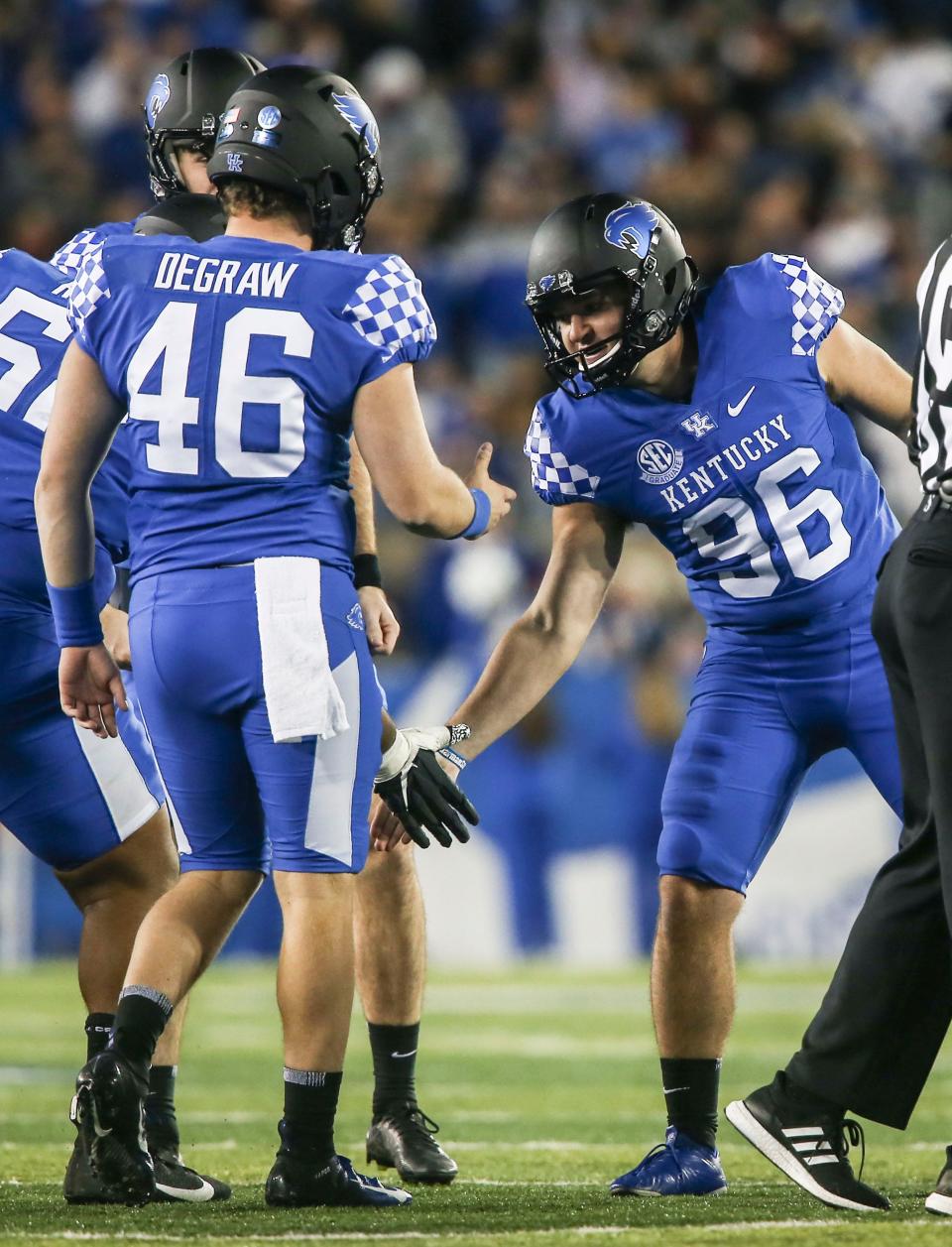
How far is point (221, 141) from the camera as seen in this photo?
3570 millimetres

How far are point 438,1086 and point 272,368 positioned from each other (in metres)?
3.34

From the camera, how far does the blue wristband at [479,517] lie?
12.0ft

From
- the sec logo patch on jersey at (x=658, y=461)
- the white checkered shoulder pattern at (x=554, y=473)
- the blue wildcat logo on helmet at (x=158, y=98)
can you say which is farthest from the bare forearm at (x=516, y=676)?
the blue wildcat logo on helmet at (x=158, y=98)

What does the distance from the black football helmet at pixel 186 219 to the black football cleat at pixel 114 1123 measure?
1.62 m

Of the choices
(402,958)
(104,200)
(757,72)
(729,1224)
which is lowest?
(729,1224)

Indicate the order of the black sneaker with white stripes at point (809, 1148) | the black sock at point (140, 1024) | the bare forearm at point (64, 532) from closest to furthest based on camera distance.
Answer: the black sock at point (140, 1024) < the black sneaker with white stripes at point (809, 1148) < the bare forearm at point (64, 532)

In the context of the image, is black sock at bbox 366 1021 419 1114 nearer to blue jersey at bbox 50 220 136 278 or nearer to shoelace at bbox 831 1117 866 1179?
shoelace at bbox 831 1117 866 1179

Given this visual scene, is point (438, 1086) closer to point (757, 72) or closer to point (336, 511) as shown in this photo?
point (336, 511)

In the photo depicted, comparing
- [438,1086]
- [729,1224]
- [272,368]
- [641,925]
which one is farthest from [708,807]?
[641,925]

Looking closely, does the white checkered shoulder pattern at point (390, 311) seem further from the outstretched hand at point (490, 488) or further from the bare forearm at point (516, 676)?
the bare forearm at point (516, 676)

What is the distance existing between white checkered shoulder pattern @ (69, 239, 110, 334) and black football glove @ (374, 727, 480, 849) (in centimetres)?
98

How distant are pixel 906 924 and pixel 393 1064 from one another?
1.26 m

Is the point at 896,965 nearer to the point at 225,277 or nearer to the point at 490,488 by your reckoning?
the point at 490,488

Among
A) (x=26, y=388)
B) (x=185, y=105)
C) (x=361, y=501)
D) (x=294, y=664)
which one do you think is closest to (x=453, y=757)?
(x=361, y=501)
